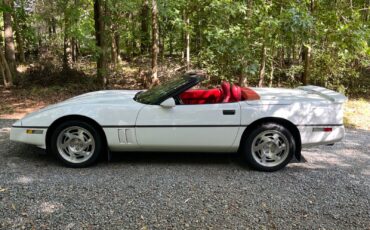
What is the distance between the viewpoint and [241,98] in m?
4.23

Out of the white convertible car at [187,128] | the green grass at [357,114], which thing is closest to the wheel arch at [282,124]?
the white convertible car at [187,128]

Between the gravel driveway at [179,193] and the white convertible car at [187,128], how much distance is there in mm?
259

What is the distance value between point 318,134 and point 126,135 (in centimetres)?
244

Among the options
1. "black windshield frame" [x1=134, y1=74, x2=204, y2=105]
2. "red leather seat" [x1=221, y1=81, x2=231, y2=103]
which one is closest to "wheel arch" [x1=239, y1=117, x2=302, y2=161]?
"red leather seat" [x1=221, y1=81, x2=231, y2=103]

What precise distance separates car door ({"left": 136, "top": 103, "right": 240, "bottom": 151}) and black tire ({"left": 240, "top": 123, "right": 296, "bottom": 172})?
0.21 metres

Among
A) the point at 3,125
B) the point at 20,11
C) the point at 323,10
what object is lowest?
the point at 3,125

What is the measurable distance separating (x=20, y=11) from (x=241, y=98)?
1331cm

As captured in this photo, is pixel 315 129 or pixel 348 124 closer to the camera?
pixel 315 129

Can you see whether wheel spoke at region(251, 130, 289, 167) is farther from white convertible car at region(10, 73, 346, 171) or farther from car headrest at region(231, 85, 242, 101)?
car headrest at region(231, 85, 242, 101)

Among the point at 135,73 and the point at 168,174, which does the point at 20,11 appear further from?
the point at 168,174

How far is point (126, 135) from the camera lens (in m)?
4.03

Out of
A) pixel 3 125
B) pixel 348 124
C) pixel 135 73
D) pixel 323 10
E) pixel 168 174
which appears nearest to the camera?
pixel 168 174

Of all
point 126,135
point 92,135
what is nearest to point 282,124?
point 126,135

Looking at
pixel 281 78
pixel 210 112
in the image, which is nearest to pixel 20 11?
pixel 281 78
